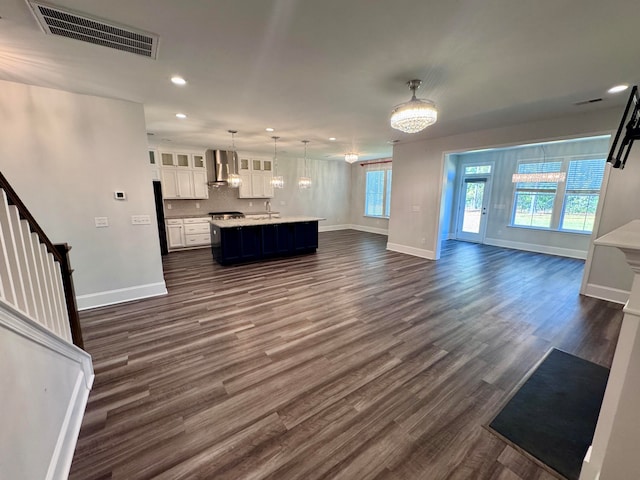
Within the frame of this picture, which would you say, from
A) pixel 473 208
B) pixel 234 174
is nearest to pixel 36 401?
pixel 234 174

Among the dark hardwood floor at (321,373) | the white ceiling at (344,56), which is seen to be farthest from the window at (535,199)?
the white ceiling at (344,56)

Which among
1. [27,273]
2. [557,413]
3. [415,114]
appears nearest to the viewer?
[27,273]

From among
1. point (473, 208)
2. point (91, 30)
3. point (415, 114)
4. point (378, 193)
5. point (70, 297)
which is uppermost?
point (91, 30)

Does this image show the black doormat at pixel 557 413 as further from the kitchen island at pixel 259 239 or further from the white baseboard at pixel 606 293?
the kitchen island at pixel 259 239

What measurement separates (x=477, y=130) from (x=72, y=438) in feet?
21.2

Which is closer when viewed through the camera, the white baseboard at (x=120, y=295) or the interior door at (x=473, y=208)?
the white baseboard at (x=120, y=295)

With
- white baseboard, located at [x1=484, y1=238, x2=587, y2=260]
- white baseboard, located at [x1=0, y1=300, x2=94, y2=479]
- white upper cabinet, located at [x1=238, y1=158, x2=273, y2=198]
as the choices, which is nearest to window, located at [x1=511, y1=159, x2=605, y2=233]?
white baseboard, located at [x1=484, y1=238, x2=587, y2=260]

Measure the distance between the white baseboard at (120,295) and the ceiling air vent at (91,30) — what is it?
2.95 meters

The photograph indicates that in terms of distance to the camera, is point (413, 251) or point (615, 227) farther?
point (413, 251)

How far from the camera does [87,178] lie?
329 centimetres

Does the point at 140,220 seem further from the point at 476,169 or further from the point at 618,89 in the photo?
the point at 476,169

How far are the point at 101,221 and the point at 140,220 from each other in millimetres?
424

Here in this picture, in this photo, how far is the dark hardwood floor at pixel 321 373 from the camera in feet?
5.07

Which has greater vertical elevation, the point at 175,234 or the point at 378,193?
the point at 378,193
